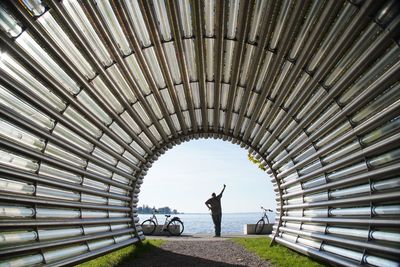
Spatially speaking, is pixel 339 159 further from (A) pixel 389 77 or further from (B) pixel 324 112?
(A) pixel 389 77

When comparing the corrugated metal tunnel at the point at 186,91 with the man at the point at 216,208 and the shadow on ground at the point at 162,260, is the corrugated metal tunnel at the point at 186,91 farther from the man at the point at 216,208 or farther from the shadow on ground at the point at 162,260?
the man at the point at 216,208

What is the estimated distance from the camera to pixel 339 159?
29.7ft

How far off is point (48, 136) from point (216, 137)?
29.1 ft

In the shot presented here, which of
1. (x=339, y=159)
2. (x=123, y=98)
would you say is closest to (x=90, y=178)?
(x=123, y=98)

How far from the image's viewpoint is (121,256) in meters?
11.9

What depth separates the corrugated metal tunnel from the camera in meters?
5.94

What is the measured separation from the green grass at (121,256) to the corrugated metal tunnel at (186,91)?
18.0 inches

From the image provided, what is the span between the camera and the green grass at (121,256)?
10.3m

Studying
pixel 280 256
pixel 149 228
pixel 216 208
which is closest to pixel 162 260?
pixel 280 256

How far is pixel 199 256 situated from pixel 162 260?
149cm

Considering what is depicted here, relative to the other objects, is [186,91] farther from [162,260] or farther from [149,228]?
[149,228]

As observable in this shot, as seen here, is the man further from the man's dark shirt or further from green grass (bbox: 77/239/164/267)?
green grass (bbox: 77/239/164/267)

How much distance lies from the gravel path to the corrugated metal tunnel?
5.23ft

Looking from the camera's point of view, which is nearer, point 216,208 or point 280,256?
point 280,256
